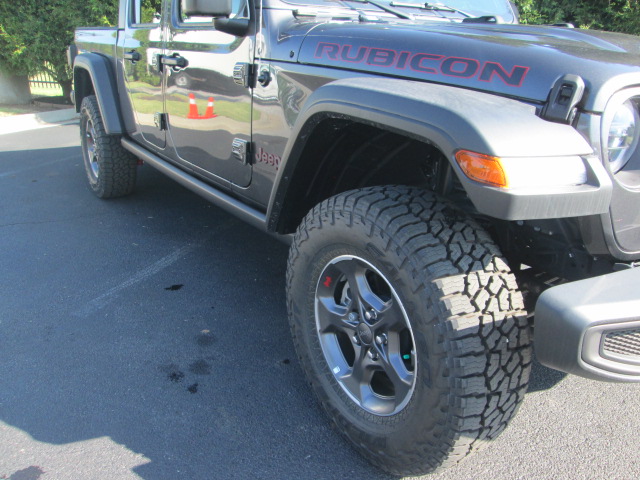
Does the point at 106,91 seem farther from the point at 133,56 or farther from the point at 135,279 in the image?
→ the point at 135,279

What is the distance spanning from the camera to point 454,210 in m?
1.81

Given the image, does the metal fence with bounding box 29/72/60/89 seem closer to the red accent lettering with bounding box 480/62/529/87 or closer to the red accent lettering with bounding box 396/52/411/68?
the red accent lettering with bounding box 396/52/411/68

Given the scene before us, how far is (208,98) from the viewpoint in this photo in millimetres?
2904

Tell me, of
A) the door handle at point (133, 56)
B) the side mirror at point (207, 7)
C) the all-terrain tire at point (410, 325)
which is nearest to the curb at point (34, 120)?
the door handle at point (133, 56)

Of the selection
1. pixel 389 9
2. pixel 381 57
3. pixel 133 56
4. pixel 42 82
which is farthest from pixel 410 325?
pixel 42 82

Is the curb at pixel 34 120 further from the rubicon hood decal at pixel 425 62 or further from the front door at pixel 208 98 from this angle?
the rubicon hood decal at pixel 425 62

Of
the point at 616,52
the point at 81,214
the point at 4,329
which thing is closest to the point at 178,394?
the point at 4,329

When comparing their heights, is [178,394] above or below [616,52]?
below

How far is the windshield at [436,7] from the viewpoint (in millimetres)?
2629

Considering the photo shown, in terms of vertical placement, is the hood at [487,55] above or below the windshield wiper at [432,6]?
below

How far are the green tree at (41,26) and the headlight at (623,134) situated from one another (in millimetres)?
9681

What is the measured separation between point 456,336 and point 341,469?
77 centimetres

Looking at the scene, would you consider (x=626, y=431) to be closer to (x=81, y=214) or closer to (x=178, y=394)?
(x=178, y=394)

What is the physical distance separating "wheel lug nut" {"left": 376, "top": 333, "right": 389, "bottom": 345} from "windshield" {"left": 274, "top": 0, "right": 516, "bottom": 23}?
156cm
